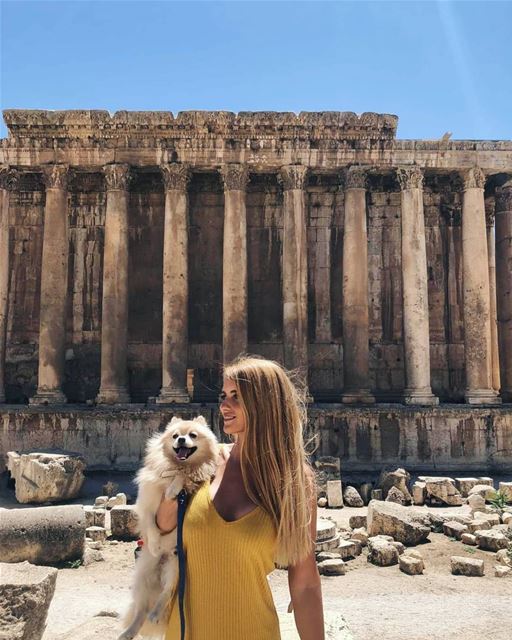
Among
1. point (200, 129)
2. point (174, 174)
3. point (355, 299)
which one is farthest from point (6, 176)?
point (355, 299)

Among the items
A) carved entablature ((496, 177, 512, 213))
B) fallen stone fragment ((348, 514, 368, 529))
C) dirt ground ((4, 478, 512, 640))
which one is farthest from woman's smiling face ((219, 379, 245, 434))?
carved entablature ((496, 177, 512, 213))

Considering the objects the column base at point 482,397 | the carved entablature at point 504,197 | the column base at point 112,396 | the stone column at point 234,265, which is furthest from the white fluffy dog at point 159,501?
the carved entablature at point 504,197

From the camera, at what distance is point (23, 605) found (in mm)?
5238

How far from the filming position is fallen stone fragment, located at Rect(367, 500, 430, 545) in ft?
31.9

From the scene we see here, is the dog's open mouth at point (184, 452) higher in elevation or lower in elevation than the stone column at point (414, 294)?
lower

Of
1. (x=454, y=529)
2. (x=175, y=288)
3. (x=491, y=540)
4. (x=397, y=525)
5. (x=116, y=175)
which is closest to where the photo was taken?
(x=491, y=540)

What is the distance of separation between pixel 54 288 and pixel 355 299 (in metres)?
8.70

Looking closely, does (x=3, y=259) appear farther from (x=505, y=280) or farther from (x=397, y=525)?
(x=505, y=280)

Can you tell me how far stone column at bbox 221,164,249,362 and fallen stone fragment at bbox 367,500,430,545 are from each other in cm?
751

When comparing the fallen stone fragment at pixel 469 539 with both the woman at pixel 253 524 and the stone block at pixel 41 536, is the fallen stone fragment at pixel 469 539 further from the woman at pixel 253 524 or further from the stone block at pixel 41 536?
the woman at pixel 253 524

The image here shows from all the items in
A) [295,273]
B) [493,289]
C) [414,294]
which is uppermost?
[295,273]

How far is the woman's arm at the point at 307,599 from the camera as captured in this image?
7.80 feet

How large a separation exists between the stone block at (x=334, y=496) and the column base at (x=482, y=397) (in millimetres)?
5980

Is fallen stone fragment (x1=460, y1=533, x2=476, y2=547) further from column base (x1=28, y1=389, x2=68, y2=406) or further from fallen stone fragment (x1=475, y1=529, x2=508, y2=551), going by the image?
column base (x1=28, y1=389, x2=68, y2=406)
